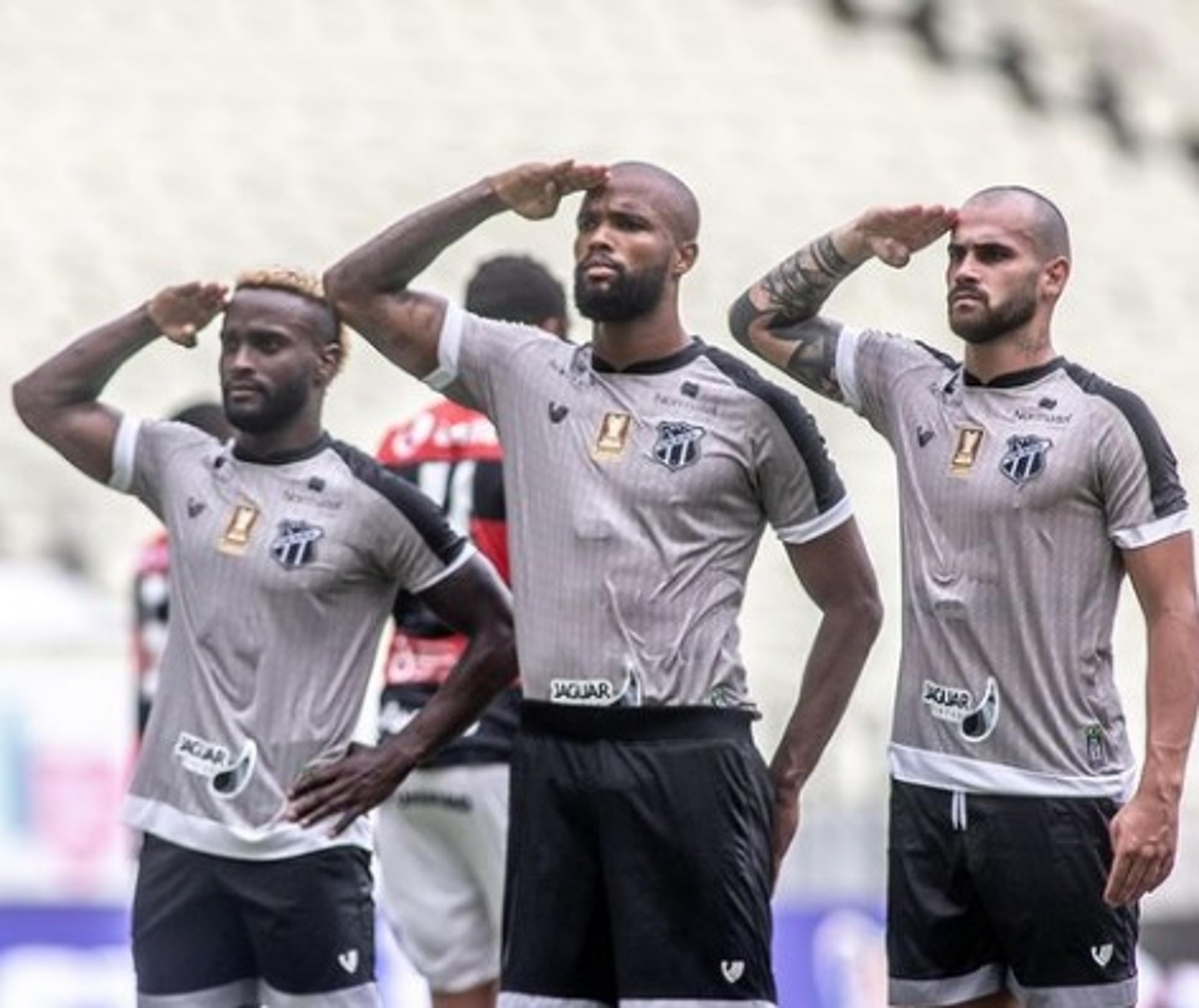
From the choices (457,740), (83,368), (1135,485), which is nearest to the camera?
(1135,485)

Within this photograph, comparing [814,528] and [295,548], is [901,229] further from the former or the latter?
[295,548]

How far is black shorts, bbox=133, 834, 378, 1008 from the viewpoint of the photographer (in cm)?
875

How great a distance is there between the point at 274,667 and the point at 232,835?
398mm

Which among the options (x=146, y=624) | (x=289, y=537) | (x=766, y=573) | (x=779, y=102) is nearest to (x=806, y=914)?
(x=146, y=624)

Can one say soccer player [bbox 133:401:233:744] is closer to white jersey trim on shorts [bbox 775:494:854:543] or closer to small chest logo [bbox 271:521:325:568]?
small chest logo [bbox 271:521:325:568]

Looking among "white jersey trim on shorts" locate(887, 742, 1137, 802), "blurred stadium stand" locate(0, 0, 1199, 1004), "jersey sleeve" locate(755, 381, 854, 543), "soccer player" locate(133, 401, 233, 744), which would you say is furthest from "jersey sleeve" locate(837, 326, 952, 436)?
"blurred stadium stand" locate(0, 0, 1199, 1004)

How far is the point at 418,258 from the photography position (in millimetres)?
8508

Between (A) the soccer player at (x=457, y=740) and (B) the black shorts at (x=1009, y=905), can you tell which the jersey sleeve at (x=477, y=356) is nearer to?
(A) the soccer player at (x=457, y=740)

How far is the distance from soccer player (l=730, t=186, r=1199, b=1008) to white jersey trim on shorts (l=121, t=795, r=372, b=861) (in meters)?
1.34

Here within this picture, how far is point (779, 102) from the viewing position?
2406cm

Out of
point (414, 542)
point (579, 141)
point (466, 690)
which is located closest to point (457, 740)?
point (466, 690)

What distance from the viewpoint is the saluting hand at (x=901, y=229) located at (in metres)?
8.42

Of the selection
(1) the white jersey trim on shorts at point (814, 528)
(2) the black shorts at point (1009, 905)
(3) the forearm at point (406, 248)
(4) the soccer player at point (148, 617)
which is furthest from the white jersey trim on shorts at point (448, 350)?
(4) the soccer player at point (148, 617)

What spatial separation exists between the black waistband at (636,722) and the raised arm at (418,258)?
2.88 feet
